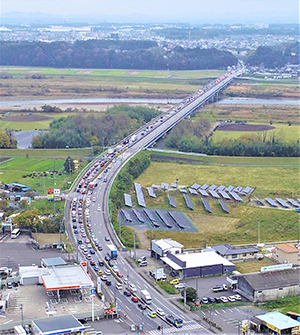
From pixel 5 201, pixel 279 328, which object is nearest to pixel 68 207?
pixel 5 201

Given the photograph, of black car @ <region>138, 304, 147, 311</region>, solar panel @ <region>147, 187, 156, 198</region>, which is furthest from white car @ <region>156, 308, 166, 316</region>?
solar panel @ <region>147, 187, 156, 198</region>

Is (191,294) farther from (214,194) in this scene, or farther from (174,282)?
(214,194)

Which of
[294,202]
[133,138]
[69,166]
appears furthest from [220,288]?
[133,138]

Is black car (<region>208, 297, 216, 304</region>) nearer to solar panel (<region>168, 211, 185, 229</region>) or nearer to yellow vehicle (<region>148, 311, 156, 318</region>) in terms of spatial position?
yellow vehicle (<region>148, 311, 156, 318</region>)

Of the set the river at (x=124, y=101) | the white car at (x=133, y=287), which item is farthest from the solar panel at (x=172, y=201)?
the river at (x=124, y=101)

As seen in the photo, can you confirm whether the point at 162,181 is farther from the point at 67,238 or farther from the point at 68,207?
the point at 67,238
